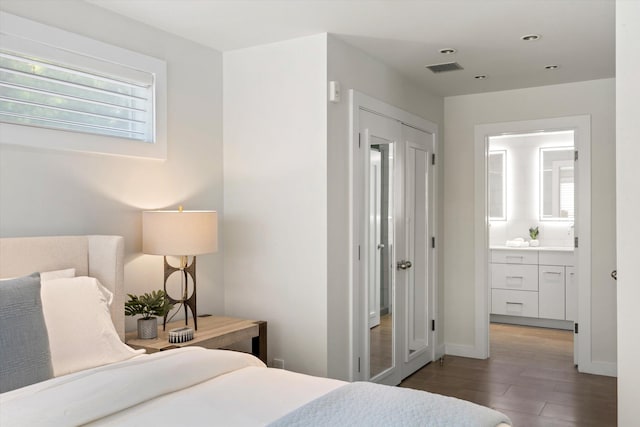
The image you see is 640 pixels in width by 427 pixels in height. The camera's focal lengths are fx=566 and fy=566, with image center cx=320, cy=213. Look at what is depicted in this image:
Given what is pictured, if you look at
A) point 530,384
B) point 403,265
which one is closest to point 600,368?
point 530,384

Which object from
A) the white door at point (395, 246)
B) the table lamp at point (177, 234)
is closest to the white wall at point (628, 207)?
the white door at point (395, 246)

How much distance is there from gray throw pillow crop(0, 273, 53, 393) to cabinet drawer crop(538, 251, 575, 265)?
5677 mm

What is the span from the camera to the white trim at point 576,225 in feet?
15.5

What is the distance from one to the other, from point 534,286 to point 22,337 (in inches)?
229

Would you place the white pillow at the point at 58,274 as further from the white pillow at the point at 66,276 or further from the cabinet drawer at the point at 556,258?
the cabinet drawer at the point at 556,258

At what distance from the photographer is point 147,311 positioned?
9.96 feet

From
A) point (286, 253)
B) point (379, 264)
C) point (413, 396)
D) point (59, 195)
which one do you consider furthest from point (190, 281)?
point (413, 396)

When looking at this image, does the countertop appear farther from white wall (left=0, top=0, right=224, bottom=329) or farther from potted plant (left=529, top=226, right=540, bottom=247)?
white wall (left=0, top=0, right=224, bottom=329)

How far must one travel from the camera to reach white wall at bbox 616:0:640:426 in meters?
2.49

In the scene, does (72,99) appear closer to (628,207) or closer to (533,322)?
(628,207)

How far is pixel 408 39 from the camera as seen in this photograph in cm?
363

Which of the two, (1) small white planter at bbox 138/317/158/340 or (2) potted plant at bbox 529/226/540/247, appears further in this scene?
(2) potted plant at bbox 529/226/540/247

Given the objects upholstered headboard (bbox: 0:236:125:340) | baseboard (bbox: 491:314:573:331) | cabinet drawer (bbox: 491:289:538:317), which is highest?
upholstered headboard (bbox: 0:236:125:340)

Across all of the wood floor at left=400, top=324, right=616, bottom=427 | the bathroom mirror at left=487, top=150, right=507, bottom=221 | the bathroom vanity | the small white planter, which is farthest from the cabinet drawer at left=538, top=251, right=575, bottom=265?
the small white planter
